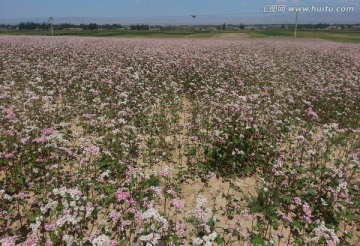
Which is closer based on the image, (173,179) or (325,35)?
(173,179)

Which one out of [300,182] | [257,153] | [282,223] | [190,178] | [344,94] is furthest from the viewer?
[344,94]

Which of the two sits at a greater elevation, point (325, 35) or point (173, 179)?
point (325, 35)

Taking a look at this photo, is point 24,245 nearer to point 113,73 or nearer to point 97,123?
point 97,123

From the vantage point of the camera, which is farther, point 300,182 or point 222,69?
point 222,69

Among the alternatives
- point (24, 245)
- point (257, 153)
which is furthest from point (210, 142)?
point (24, 245)

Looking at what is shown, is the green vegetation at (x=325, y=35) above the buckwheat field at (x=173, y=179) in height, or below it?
above

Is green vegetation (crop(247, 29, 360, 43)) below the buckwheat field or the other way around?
the other way around

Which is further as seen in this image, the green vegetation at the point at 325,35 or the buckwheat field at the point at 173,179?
the green vegetation at the point at 325,35

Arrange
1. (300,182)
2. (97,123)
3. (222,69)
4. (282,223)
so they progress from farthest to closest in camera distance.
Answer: (222,69) → (97,123) → (300,182) → (282,223)

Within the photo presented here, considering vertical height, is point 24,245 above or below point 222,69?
below

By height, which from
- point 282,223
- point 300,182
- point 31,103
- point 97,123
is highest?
point 31,103

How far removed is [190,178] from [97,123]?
420 cm

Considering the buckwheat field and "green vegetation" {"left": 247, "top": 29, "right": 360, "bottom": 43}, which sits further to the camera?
A: "green vegetation" {"left": 247, "top": 29, "right": 360, "bottom": 43}

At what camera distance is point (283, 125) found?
8.96 meters
